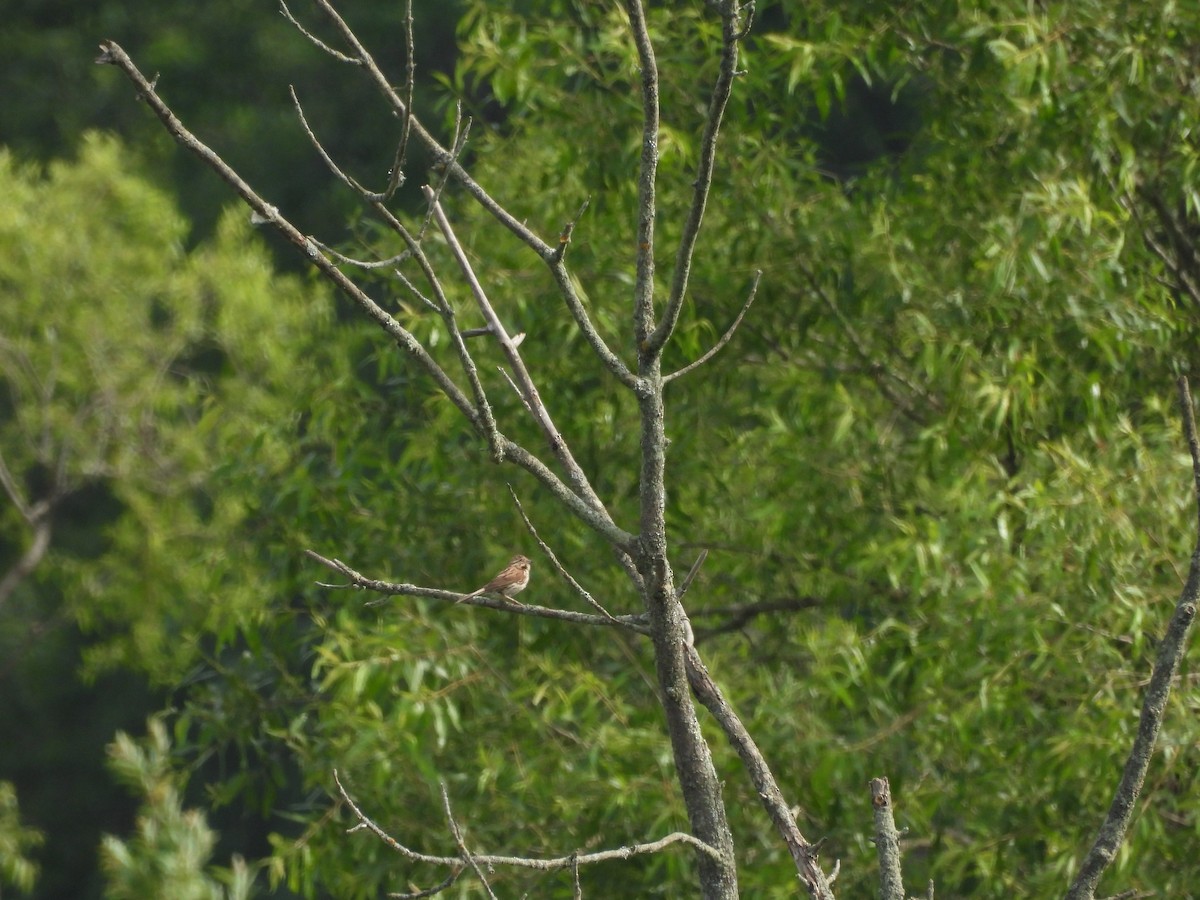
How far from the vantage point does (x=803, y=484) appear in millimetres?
5734

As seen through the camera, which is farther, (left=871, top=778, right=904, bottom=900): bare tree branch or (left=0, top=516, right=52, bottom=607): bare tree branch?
(left=0, top=516, right=52, bottom=607): bare tree branch

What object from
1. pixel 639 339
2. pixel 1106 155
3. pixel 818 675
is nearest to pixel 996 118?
pixel 1106 155

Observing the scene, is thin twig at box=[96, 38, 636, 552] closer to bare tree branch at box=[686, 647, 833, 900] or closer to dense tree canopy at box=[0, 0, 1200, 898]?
bare tree branch at box=[686, 647, 833, 900]

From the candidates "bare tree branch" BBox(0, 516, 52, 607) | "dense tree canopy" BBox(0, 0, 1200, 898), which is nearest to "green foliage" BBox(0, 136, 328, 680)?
"bare tree branch" BBox(0, 516, 52, 607)

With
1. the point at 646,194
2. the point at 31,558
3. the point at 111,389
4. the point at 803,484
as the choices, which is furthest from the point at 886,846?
the point at 31,558

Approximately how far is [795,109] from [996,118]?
727 millimetres

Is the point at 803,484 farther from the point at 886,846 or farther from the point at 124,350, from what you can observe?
the point at 124,350

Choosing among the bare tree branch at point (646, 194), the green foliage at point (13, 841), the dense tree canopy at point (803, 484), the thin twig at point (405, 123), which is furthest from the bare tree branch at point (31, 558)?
the bare tree branch at point (646, 194)

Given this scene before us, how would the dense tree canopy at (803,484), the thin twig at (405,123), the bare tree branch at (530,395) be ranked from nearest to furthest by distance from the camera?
the thin twig at (405,123) → the bare tree branch at (530,395) → the dense tree canopy at (803,484)

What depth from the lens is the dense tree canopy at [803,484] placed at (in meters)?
4.91

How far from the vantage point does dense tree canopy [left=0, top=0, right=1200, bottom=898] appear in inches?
193

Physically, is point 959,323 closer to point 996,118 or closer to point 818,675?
point 996,118

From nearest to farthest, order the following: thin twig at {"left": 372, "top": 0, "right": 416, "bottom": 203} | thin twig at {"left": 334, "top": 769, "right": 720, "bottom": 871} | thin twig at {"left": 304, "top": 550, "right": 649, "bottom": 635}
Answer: thin twig at {"left": 334, "top": 769, "right": 720, "bottom": 871}
thin twig at {"left": 304, "top": 550, "right": 649, "bottom": 635}
thin twig at {"left": 372, "top": 0, "right": 416, "bottom": 203}

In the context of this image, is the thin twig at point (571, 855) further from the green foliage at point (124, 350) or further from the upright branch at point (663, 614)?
the green foliage at point (124, 350)
